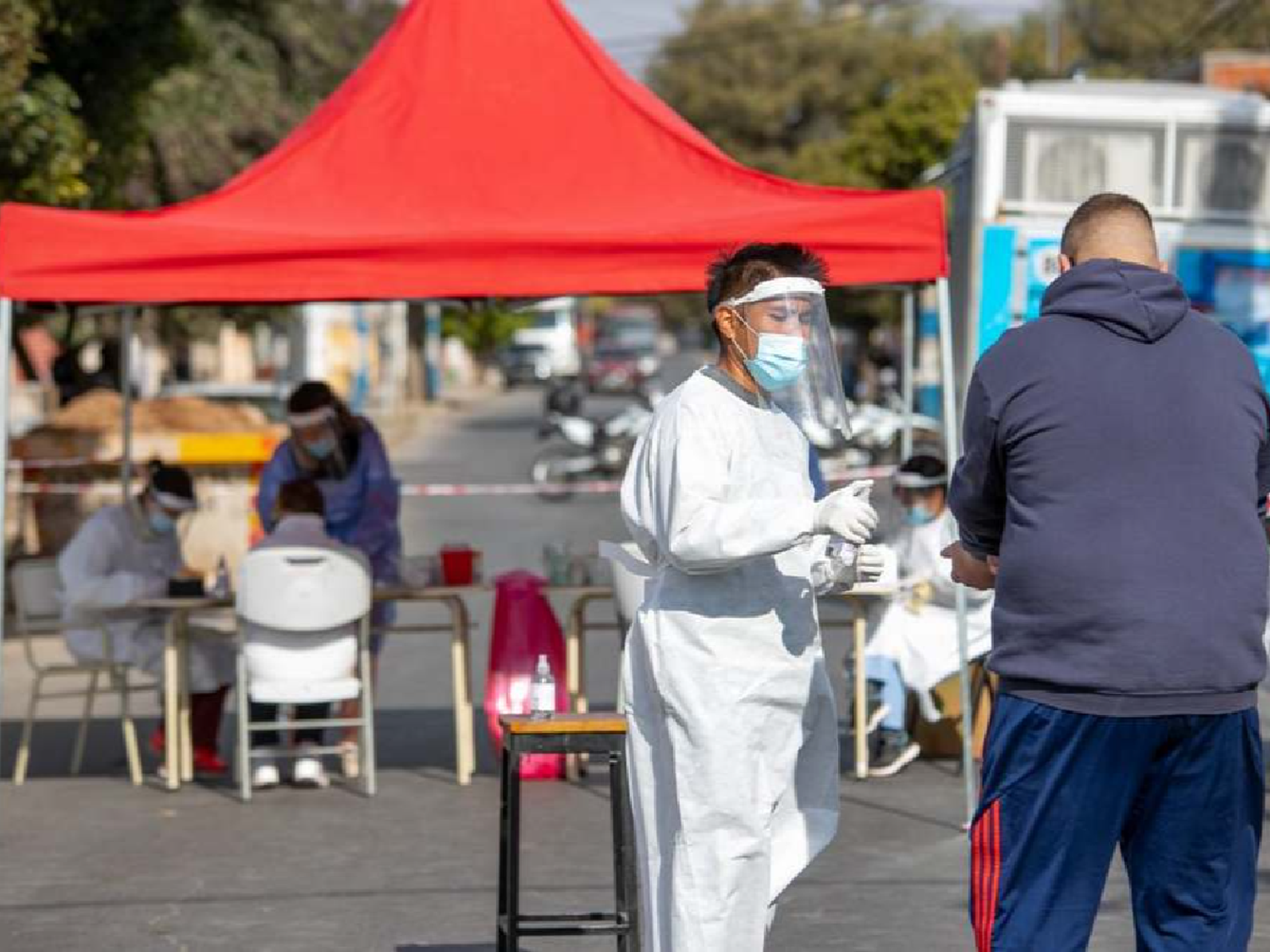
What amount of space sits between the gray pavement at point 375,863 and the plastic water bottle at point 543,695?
1.08 metres

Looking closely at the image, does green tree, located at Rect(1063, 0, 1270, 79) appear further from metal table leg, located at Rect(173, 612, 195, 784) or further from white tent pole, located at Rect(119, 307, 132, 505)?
metal table leg, located at Rect(173, 612, 195, 784)

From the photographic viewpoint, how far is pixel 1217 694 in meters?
4.48

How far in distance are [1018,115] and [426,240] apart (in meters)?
7.62

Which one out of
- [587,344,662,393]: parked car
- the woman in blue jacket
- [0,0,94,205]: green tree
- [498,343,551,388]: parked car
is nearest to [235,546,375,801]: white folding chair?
the woman in blue jacket

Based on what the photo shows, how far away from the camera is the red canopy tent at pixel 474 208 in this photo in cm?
901

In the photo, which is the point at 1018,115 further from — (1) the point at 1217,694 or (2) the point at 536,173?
(1) the point at 1217,694

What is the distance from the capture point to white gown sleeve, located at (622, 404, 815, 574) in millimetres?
5105

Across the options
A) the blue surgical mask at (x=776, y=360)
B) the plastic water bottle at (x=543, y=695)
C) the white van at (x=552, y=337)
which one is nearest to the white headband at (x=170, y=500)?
the plastic water bottle at (x=543, y=695)

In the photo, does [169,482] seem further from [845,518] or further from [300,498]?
[845,518]

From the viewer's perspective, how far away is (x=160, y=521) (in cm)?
1061

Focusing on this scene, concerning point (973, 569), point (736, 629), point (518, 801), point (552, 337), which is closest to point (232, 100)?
point (518, 801)

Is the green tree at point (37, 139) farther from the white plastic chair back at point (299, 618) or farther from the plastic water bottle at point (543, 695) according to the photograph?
the plastic water bottle at point (543, 695)

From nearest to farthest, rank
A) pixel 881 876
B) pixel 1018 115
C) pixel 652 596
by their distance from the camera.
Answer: pixel 652 596 → pixel 881 876 → pixel 1018 115

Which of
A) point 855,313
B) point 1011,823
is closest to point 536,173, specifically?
point 1011,823
